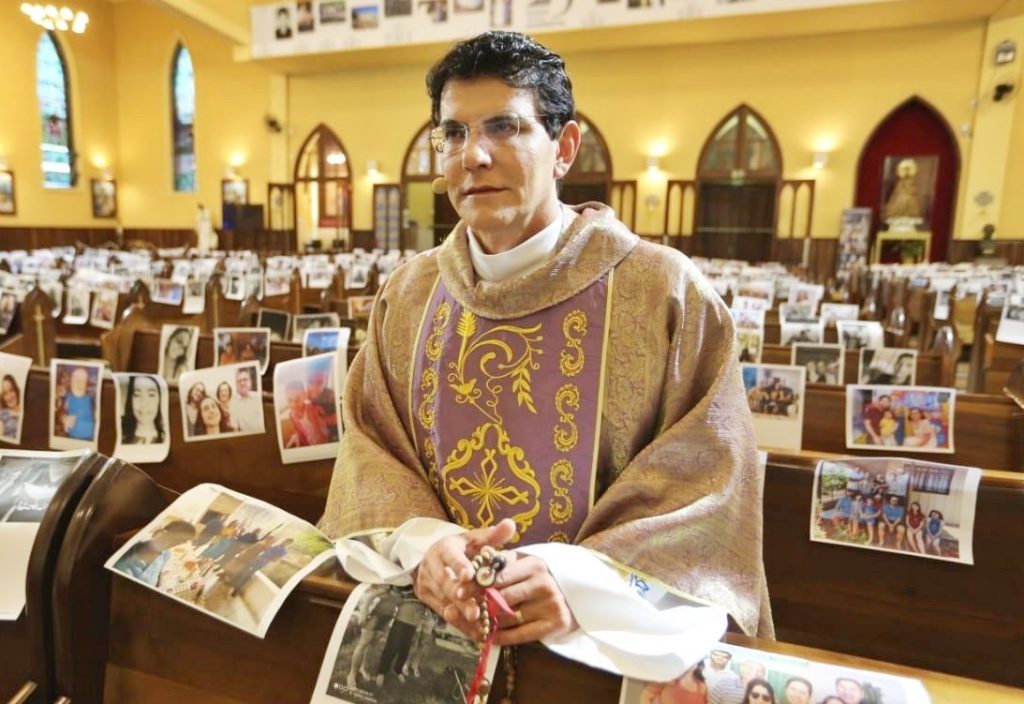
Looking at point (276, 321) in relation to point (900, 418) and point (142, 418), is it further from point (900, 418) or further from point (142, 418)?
point (900, 418)

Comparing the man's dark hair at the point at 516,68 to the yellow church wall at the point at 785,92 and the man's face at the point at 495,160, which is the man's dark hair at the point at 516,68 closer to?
the man's face at the point at 495,160

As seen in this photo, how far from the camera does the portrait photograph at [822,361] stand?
2745mm

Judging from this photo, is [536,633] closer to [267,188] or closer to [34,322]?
[34,322]

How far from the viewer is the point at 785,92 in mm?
13273

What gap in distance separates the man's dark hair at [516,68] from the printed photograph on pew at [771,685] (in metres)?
0.97

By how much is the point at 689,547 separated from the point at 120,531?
1.03 meters

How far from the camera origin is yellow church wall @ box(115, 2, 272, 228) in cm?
1720

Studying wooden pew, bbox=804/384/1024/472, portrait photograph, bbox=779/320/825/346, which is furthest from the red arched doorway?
wooden pew, bbox=804/384/1024/472

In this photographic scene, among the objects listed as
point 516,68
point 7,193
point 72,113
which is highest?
point 72,113

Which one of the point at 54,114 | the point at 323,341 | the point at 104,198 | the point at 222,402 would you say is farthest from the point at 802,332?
the point at 104,198

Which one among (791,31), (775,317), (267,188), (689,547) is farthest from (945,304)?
(267,188)

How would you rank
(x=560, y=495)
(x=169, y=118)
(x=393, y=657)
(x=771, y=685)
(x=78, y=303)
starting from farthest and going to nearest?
(x=169, y=118) < (x=78, y=303) < (x=560, y=495) < (x=393, y=657) < (x=771, y=685)

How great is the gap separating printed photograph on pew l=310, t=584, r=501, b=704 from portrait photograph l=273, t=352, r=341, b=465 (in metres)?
1.13

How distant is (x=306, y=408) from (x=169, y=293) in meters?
3.51
